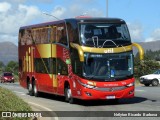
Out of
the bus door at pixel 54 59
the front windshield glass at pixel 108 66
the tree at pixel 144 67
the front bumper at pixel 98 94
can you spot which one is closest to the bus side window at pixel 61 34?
the bus door at pixel 54 59

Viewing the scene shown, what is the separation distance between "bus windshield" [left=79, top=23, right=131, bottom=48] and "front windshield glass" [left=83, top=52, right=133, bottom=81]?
507 mm

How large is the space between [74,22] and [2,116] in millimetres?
9512

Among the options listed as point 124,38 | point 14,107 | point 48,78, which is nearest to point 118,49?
point 124,38

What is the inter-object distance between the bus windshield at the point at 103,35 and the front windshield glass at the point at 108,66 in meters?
0.51

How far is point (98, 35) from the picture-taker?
21.1 metres

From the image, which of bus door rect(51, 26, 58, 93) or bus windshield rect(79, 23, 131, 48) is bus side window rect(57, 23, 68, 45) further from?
bus windshield rect(79, 23, 131, 48)

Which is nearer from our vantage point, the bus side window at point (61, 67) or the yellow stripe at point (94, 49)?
the yellow stripe at point (94, 49)

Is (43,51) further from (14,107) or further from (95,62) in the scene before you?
(14,107)

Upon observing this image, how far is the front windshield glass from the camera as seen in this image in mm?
20750

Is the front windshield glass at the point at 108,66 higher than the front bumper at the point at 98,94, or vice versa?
the front windshield glass at the point at 108,66

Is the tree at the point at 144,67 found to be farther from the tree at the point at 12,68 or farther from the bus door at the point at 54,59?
the tree at the point at 12,68

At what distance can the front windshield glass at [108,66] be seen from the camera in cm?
2075

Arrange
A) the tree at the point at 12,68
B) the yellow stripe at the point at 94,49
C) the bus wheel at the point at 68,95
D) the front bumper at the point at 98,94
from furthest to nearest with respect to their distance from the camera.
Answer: the tree at the point at 12,68 < the bus wheel at the point at 68,95 < the front bumper at the point at 98,94 < the yellow stripe at the point at 94,49

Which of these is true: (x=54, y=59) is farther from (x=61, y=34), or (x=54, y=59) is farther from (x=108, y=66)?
(x=108, y=66)
